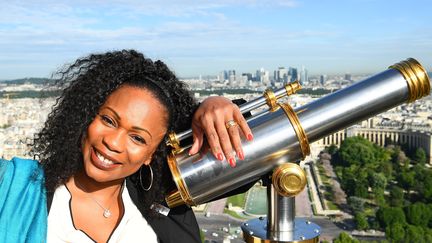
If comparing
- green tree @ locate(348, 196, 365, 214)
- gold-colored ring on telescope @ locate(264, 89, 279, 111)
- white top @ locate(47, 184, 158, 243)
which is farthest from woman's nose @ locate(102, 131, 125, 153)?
green tree @ locate(348, 196, 365, 214)

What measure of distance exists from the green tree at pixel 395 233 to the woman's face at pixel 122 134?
15257 mm

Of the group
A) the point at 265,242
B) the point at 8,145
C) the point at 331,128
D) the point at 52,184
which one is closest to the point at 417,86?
the point at 331,128

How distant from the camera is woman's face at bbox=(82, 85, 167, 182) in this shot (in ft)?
4.38

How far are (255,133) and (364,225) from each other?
1665 cm

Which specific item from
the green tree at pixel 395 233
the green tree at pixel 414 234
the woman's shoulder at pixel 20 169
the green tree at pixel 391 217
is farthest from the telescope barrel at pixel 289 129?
the green tree at pixel 391 217

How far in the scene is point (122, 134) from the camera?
133cm

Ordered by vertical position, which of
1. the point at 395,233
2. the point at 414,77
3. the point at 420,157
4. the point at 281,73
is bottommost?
the point at 281,73

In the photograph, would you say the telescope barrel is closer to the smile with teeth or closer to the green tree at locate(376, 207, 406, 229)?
the smile with teeth

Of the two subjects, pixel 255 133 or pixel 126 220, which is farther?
pixel 126 220

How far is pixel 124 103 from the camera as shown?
1360 mm

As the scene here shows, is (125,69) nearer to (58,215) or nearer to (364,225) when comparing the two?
(58,215)

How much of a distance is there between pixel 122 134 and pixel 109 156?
0.06 metres

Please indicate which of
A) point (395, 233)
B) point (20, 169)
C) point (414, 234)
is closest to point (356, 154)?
point (395, 233)

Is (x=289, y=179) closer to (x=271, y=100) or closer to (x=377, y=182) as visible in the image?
(x=271, y=100)
